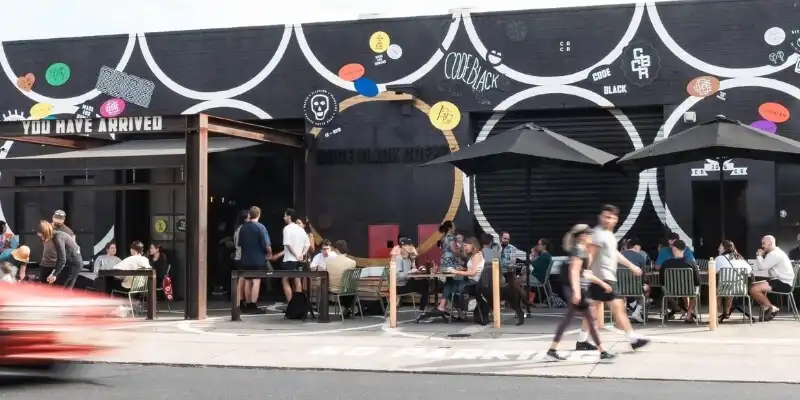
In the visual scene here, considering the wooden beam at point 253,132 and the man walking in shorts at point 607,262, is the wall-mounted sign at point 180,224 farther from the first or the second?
the man walking in shorts at point 607,262

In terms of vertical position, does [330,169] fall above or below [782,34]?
below

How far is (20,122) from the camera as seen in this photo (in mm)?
15094

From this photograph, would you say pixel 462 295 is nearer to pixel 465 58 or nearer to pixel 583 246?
pixel 583 246

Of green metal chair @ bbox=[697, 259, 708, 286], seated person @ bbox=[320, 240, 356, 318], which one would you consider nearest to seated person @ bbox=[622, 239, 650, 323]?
green metal chair @ bbox=[697, 259, 708, 286]

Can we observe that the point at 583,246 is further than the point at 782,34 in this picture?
No

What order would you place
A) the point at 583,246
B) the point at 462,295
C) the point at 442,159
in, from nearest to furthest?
the point at 583,246
the point at 462,295
the point at 442,159

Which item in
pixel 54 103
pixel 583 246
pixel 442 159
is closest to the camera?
pixel 583 246

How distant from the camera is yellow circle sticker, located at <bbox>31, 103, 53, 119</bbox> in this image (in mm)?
19141

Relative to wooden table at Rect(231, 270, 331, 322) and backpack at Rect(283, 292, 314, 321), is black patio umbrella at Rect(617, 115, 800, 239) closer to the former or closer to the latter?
wooden table at Rect(231, 270, 331, 322)

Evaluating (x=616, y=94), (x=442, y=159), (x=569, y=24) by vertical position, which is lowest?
(x=442, y=159)

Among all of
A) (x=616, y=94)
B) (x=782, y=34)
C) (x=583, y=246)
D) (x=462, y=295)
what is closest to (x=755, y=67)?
(x=782, y=34)

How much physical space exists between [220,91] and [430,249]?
16.8 ft

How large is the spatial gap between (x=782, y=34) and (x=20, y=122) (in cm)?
1266

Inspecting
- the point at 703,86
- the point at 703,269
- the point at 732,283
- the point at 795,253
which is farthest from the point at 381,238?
the point at 795,253
